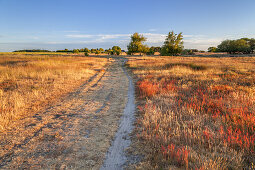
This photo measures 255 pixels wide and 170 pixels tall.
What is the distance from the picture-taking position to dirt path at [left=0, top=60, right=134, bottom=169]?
9.48ft

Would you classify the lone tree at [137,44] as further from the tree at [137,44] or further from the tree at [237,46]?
the tree at [237,46]

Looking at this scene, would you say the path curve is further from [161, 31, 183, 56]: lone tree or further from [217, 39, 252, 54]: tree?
[217, 39, 252, 54]: tree

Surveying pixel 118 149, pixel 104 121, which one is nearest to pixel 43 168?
pixel 118 149

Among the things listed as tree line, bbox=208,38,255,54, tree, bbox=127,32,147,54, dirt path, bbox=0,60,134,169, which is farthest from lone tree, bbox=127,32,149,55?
dirt path, bbox=0,60,134,169

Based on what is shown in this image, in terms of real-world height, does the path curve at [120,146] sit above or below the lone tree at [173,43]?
below

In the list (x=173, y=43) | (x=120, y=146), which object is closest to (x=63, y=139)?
(x=120, y=146)

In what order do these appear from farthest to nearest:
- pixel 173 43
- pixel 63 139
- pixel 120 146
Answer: pixel 173 43
pixel 63 139
pixel 120 146

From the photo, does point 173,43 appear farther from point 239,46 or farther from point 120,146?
point 120,146

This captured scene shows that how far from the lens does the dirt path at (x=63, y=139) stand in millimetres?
2889

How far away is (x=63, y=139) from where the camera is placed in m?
3.71

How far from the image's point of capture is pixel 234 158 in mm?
2756

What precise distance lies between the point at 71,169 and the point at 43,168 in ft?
1.89

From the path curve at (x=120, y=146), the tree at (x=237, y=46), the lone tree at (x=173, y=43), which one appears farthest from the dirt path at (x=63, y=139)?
the tree at (x=237, y=46)

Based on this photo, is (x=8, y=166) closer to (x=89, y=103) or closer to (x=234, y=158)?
(x=89, y=103)
